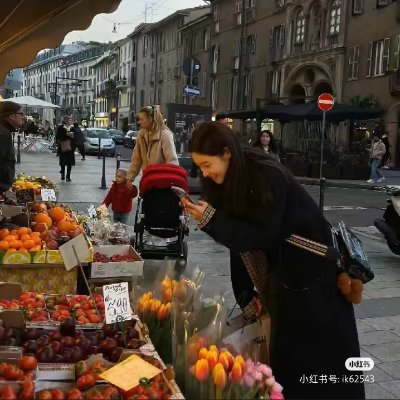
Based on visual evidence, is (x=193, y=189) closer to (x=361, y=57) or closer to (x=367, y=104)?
(x=367, y=104)

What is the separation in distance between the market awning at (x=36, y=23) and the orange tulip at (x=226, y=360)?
11.3ft

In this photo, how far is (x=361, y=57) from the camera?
26.5 meters

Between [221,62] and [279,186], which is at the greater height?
[221,62]

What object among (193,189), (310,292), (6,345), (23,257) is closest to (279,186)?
(310,292)

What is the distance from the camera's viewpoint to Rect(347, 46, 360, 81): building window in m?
26.7

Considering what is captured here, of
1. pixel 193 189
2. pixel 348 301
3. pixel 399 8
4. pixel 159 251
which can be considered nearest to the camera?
pixel 348 301

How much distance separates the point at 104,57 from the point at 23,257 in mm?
83687

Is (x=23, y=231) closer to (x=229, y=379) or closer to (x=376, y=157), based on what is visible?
(x=229, y=379)

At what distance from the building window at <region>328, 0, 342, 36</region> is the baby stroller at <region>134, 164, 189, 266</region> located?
24579mm

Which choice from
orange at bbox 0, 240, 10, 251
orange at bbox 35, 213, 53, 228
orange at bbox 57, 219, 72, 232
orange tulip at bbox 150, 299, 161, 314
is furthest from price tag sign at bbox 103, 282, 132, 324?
orange at bbox 35, 213, 53, 228

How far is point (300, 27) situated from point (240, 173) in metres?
31.0

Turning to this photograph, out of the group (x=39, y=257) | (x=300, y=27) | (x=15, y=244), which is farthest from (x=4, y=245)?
(x=300, y=27)

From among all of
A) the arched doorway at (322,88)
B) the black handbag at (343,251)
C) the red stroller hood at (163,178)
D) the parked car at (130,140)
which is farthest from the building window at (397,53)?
the black handbag at (343,251)

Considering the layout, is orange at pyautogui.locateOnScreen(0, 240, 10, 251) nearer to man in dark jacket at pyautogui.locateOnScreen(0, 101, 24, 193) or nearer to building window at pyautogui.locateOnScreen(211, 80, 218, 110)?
man in dark jacket at pyautogui.locateOnScreen(0, 101, 24, 193)
